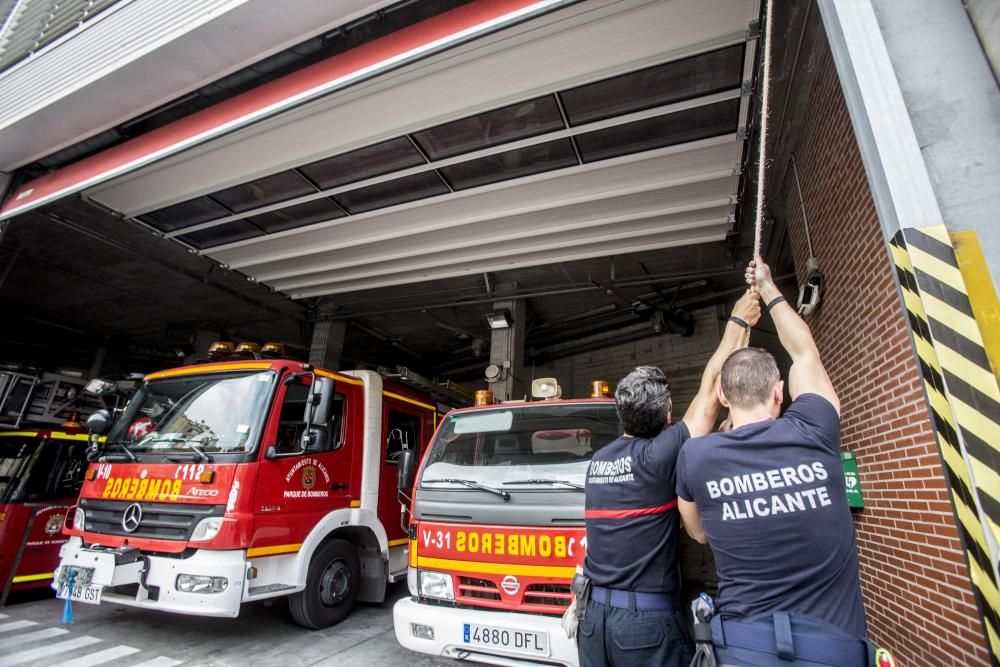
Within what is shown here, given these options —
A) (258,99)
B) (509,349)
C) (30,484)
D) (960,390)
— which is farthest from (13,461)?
(960,390)

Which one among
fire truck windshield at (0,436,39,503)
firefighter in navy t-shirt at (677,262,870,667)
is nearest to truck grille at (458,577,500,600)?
firefighter in navy t-shirt at (677,262,870,667)

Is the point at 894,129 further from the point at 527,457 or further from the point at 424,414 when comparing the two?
the point at 424,414

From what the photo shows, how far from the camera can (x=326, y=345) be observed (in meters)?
10.2

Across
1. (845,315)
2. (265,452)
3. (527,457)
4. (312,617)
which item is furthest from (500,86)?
(312,617)

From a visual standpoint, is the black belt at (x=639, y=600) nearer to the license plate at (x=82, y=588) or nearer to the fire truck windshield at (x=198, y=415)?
the fire truck windshield at (x=198, y=415)

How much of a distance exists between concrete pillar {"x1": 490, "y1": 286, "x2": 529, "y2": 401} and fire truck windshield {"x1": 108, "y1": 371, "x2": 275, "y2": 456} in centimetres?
478

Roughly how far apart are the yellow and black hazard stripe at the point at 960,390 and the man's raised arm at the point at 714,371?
61 centimetres

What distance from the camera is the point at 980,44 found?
1.88 meters

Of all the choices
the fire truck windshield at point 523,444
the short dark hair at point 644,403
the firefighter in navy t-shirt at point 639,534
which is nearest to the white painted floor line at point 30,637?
the fire truck windshield at point 523,444

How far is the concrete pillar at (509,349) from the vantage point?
8.73 metres

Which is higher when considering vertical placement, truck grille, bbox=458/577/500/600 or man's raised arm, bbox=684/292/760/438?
man's raised arm, bbox=684/292/760/438

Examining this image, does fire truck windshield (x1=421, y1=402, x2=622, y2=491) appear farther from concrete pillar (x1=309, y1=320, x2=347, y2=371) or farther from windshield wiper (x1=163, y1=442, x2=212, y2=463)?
concrete pillar (x1=309, y1=320, x2=347, y2=371)

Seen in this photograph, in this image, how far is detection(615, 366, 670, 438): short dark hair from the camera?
Answer: 2041 mm

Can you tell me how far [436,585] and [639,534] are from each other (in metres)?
2.08
